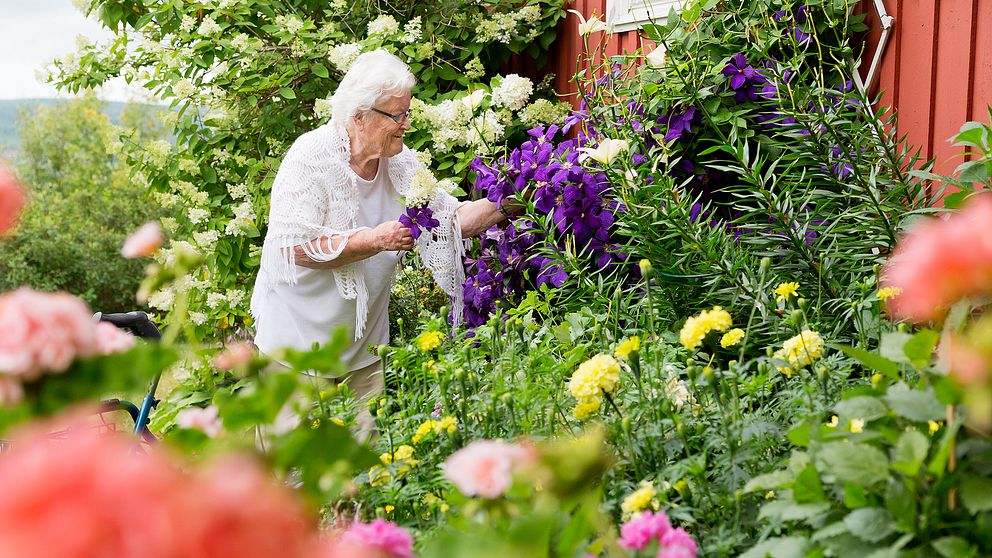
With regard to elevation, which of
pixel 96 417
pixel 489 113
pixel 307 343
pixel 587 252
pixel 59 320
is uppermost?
pixel 59 320

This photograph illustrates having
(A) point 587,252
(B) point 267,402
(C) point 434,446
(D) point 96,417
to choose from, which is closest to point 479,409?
(C) point 434,446

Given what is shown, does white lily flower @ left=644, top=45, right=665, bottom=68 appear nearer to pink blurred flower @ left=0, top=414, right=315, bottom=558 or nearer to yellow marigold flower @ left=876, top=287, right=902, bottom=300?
yellow marigold flower @ left=876, top=287, right=902, bottom=300

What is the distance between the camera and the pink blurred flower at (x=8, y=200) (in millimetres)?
829

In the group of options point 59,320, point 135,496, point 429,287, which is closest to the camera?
point 135,496

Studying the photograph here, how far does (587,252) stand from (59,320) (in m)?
2.56

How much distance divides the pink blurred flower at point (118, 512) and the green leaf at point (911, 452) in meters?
0.76

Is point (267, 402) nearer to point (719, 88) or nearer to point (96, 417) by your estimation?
point (719, 88)

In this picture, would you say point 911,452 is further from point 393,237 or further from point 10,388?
point 393,237

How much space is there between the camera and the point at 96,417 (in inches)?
151

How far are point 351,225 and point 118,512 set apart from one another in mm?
2726

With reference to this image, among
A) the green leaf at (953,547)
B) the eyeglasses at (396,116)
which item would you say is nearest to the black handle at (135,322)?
the eyeglasses at (396,116)

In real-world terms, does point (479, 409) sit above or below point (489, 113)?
below

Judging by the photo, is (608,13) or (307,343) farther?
(608,13)

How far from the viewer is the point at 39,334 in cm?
75
